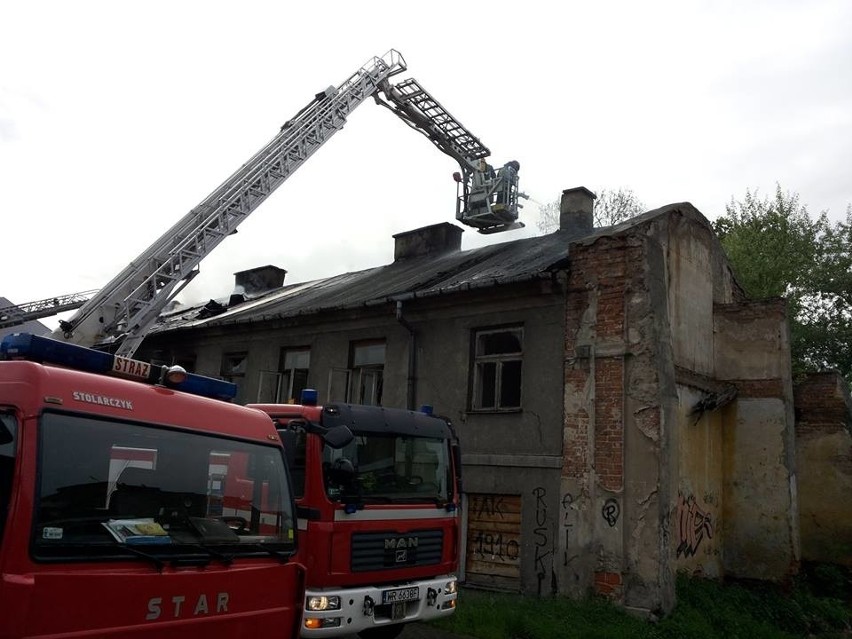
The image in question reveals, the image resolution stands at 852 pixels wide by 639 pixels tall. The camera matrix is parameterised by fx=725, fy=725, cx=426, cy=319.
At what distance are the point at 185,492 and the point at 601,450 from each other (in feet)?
22.2

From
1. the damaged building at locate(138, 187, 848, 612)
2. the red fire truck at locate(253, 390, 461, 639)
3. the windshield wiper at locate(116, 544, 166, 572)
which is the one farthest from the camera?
the damaged building at locate(138, 187, 848, 612)

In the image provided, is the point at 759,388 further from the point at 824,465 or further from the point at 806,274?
the point at 806,274

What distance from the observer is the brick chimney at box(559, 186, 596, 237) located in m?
15.2

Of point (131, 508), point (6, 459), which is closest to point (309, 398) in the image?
point (131, 508)

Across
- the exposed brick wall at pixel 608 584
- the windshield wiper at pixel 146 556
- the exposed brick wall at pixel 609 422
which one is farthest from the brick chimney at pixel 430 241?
the windshield wiper at pixel 146 556

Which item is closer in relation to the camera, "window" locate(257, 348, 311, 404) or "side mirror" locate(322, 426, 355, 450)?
"side mirror" locate(322, 426, 355, 450)

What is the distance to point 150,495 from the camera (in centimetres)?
392

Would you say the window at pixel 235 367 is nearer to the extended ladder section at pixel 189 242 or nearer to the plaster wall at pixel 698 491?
the extended ladder section at pixel 189 242

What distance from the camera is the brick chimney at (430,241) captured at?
58.6 feet

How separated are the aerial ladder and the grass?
725 centimetres

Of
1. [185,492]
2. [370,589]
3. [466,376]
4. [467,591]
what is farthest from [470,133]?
[185,492]

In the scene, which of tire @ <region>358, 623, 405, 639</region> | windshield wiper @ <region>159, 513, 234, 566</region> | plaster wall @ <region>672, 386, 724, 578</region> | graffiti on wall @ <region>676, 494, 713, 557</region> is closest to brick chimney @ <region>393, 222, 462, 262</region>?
plaster wall @ <region>672, 386, 724, 578</region>

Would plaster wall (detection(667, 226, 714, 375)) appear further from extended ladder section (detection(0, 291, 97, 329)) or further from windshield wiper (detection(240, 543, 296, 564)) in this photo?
extended ladder section (detection(0, 291, 97, 329))

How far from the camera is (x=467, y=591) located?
1049cm
